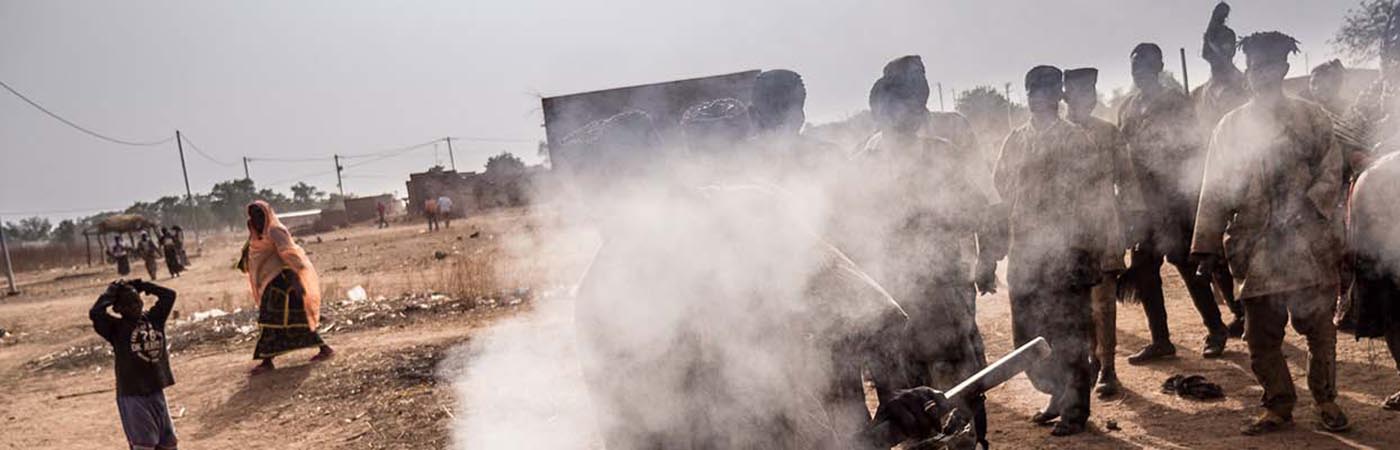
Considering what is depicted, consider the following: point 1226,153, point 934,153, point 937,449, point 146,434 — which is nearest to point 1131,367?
point 1226,153

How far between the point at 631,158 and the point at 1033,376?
3412mm

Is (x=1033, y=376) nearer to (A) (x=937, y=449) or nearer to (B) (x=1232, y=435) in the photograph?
(B) (x=1232, y=435)

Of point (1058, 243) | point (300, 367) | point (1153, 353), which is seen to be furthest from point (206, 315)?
point (1153, 353)

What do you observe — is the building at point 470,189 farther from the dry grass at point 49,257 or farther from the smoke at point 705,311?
the smoke at point 705,311

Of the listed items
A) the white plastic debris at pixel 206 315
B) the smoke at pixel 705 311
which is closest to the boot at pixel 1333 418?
the smoke at pixel 705 311

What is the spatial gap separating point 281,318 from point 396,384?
178 cm

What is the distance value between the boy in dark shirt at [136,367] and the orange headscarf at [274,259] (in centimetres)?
249

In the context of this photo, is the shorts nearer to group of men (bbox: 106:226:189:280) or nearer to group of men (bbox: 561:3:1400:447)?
group of men (bbox: 561:3:1400:447)

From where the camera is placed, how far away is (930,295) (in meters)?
4.07

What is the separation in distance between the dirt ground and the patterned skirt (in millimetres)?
273

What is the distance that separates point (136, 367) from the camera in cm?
505

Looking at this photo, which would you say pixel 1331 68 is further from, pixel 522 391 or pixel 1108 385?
pixel 522 391

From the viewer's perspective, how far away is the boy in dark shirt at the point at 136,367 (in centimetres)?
504

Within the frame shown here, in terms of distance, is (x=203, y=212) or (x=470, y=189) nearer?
(x=470, y=189)
